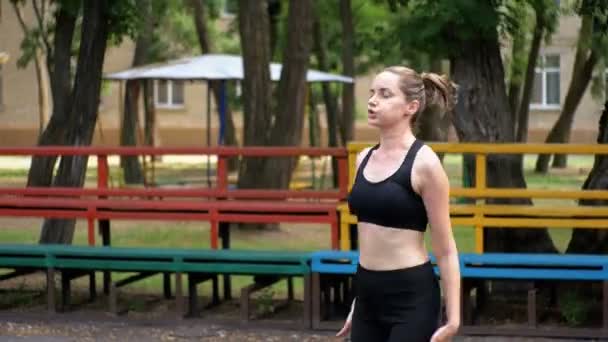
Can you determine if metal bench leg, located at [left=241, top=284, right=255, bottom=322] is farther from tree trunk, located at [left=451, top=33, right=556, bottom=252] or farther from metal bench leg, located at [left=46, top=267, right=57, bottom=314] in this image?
tree trunk, located at [left=451, top=33, right=556, bottom=252]

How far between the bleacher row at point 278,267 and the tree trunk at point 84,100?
1.87 meters

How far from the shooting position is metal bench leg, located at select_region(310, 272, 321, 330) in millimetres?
10633

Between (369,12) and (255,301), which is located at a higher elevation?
(369,12)

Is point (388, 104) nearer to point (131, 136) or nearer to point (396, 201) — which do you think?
point (396, 201)

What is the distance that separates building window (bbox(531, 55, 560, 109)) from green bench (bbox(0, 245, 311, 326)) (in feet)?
146

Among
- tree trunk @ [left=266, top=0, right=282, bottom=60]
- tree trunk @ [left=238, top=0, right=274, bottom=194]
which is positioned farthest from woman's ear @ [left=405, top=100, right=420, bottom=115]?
tree trunk @ [left=266, top=0, right=282, bottom=60]

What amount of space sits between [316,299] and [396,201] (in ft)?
18.5

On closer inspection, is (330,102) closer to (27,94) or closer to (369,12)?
(369,12)

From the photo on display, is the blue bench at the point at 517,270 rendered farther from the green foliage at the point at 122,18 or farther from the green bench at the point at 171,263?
the green foliage at the point at 122,18

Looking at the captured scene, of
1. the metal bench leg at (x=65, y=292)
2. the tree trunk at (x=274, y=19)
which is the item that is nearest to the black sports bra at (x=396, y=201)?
the metal bench leg at (x=65, y=292)

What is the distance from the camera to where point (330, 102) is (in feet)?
108

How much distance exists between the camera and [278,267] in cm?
1077

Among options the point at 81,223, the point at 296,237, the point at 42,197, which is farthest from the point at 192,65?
the point at 42,197

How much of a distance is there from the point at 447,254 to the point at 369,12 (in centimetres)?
3148
